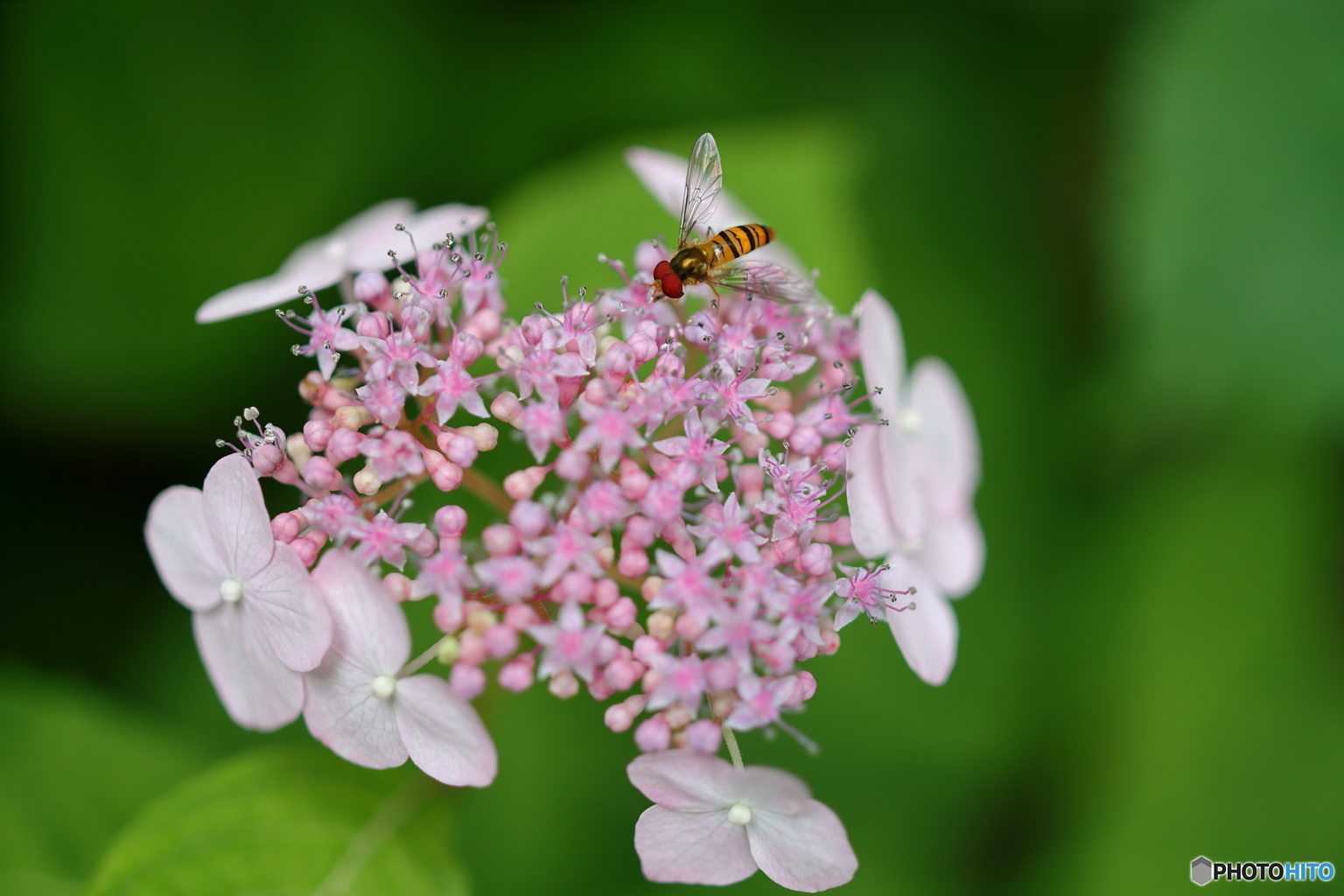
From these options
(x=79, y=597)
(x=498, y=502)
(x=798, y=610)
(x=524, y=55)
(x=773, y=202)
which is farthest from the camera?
(x=524, y=55)

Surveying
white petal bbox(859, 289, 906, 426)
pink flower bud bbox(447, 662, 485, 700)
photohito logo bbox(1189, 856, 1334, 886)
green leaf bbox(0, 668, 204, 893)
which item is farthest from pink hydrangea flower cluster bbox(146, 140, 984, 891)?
photohito logo bbox(1189, 856, 1334, 886)

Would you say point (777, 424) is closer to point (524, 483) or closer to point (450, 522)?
point (524, 483)

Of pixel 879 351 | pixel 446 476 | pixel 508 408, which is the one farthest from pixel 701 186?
pixel 446 476

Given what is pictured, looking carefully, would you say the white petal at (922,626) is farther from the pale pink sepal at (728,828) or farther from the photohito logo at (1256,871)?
the photohito logo at (1256,871)

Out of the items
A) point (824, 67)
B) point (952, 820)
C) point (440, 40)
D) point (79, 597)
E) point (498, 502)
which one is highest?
point (440, 40)

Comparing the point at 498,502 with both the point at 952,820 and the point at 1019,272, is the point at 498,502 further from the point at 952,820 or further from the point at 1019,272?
the point at 1019,272

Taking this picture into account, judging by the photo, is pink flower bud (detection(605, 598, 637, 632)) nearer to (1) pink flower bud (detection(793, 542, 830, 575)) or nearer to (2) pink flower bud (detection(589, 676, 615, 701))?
(2) pink flower bud (detection(589, 676, 615, 701))

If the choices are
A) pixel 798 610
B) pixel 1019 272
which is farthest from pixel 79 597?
pixel 1019 272
